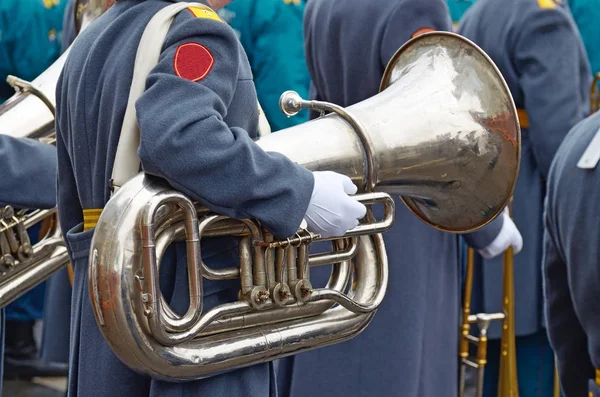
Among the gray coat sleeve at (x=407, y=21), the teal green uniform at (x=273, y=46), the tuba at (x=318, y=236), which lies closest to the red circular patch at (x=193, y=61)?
the tuba at (x=318, y=236)

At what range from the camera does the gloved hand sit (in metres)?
1.99

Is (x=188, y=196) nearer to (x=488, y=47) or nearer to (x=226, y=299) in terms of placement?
(x=226, y=299)

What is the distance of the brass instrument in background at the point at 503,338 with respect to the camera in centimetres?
357

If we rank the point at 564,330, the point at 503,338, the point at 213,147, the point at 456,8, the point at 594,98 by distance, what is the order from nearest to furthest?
1. the point at 213,147
2. the point at 564,330
3. the point at 503,338
4. the point at 594,98
5. the point at 456,8

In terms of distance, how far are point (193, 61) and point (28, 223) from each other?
126cm

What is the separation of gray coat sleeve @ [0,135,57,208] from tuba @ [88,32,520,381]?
88 cm

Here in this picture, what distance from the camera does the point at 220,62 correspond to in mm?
1914

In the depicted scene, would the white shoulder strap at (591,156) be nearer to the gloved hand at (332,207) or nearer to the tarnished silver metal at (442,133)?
the tarnished silver metal at (442,133)

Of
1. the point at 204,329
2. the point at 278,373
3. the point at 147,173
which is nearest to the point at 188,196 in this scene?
the point at 147,173

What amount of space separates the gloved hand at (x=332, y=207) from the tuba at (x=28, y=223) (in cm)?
104

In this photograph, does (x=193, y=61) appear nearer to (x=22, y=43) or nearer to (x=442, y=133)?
(x=442, y=133)

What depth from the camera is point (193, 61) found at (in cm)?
188

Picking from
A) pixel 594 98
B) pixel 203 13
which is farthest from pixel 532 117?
pixel 203 13

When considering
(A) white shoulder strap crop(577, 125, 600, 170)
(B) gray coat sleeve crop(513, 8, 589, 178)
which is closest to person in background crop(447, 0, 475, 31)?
(B) gray coat sleeve crop(513, 8, 589, 178)
